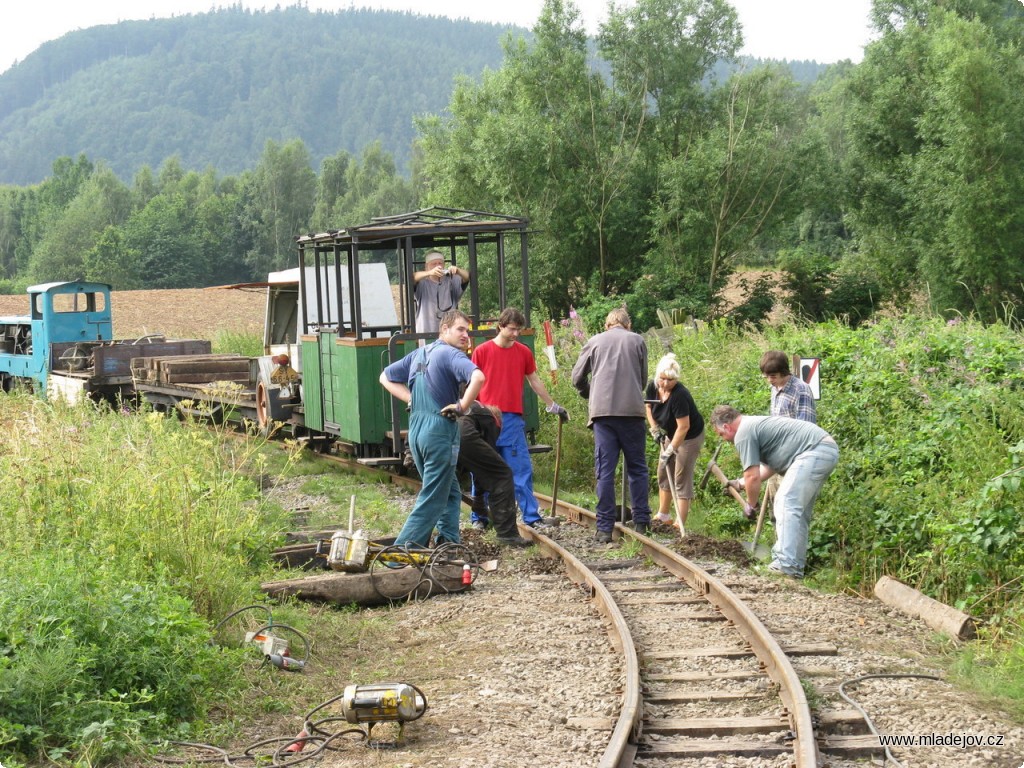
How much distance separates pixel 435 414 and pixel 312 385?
6.19m

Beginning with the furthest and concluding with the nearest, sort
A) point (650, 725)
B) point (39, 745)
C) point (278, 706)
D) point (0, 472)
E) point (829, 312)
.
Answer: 1. point (829, 312)
2. point (0, 472)
3. point (278, 706)
4. point (650, 725)
5. point (39, 745)

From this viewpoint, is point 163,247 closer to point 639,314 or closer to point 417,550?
point 639,314

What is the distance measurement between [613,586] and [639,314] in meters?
25.5

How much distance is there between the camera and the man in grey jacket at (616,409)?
403 inches

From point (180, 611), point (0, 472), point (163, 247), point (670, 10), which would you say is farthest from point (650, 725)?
point (163, 247)

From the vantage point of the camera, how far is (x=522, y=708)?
5977 millimetres

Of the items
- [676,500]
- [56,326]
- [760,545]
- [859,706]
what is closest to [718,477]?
[676,500]

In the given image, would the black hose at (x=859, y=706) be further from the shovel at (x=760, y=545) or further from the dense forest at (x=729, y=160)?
the dense forest at (x=729, y=160)

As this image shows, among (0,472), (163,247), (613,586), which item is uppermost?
(163,247)

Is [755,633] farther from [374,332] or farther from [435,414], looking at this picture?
[374,332]

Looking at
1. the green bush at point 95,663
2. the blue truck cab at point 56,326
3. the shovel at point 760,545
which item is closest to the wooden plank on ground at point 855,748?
the green bush at point 95,663

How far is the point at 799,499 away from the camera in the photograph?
8750mm

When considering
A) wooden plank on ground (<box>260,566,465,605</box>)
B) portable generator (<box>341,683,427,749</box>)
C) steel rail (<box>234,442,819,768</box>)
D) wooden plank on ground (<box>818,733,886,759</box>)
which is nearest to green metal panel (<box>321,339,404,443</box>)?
steel rail (<box>234,442,819,768</box>)

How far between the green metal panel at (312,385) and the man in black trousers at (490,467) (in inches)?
185
